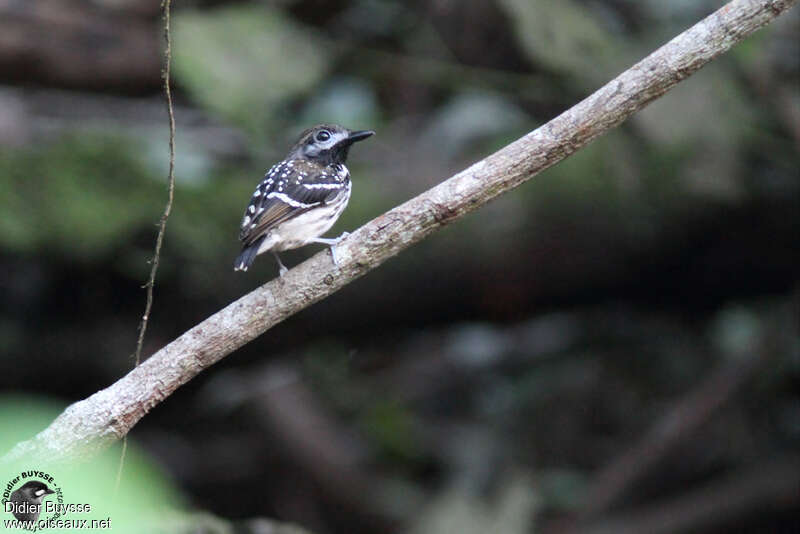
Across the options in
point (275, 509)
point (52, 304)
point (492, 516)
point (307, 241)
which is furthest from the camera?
point (275, 509)

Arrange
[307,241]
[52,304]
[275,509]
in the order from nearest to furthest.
→ [307,241] < [52,304] < [275,509]

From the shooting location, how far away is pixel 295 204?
3307mm

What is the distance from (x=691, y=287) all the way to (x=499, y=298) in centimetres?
98

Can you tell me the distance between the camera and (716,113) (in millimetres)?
4535

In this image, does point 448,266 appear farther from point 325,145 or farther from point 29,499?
point 29,499

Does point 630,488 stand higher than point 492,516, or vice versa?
point 630,488

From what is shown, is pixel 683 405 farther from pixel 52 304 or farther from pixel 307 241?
pixel 52 304

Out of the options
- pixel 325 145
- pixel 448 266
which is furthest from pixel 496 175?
pixel 448 266

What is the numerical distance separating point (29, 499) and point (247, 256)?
135 cm

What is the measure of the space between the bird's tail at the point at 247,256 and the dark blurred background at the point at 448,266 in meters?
1.22

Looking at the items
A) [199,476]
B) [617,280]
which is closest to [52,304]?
[199,476]

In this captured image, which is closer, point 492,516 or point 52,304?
point 492,516

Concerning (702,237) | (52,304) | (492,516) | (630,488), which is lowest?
(492,516)

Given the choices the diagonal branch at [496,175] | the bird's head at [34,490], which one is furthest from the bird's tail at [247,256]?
the bird's head at [34,490]
